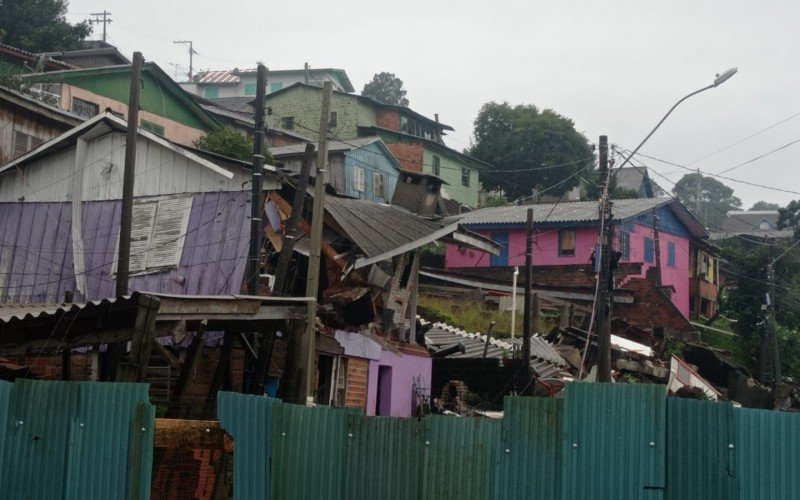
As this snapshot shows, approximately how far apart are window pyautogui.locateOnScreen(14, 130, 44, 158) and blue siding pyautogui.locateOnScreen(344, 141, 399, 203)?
19624 millimetres

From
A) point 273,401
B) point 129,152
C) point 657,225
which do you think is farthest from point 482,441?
point 657,225

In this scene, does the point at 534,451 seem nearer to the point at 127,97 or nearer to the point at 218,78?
the point at 127,97

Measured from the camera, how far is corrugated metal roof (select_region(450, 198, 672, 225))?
156 ft

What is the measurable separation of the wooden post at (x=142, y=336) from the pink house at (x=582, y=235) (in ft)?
113

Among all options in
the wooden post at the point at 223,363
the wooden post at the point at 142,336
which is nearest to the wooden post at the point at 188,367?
the wooden post at the point at 223,363

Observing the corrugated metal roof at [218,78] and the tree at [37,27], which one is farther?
the corrugated metal roof at [218,78]

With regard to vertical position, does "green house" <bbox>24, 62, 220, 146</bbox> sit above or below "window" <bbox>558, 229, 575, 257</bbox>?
above

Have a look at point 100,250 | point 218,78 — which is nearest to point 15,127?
point 100,250

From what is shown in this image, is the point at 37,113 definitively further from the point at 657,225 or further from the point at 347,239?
→ the point at 657,225

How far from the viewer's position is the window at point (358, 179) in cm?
4794

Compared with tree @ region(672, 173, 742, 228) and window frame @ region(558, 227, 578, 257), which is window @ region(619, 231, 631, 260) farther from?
tree @ region(672, 173, 742, 228)

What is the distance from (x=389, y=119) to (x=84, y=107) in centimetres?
2411

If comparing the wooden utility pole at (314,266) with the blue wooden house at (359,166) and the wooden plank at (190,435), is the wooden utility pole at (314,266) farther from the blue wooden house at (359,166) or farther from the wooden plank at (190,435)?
the blue wooden house at (359,166)

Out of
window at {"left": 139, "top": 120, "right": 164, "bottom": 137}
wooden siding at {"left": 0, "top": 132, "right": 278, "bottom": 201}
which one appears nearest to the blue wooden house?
window at {"left": 139, "top": 120, "right": 164, "bottom": 137}
